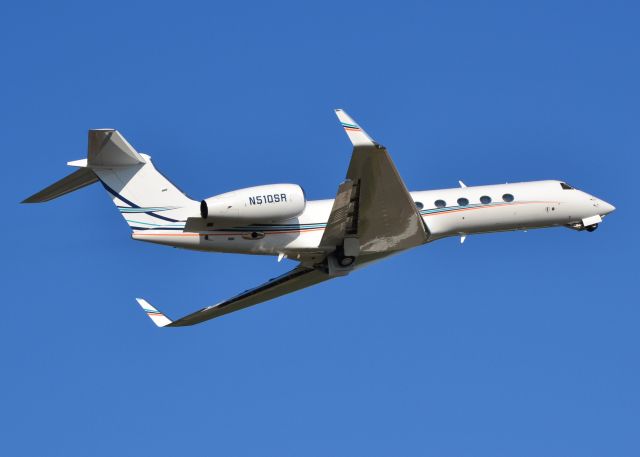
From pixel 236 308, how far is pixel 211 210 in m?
6.67

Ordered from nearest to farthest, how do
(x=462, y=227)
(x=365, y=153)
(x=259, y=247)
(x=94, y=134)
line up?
(x=365, y=153)
(x=94, y=134)
(x=259, y=247)
(x=462, y=227)

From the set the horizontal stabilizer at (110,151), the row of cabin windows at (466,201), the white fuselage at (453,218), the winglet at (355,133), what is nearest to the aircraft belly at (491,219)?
the white fuselage at (453,218)

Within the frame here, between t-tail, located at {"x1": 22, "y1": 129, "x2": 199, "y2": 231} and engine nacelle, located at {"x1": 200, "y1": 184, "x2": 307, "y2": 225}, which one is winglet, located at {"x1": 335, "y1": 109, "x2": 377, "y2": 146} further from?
t-tail, located at {"x1": 22, "y1": 129, "x2": 199, "y2": 231}

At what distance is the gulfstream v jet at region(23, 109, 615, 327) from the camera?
1104 inches

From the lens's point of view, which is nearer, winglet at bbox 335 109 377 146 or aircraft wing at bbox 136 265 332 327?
winglet at bbox 335 109 377 146

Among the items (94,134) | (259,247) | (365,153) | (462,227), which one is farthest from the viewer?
(462,227)

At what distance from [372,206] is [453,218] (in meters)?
4.23

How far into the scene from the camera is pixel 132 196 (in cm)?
2952

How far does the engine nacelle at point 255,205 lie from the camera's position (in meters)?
28.1

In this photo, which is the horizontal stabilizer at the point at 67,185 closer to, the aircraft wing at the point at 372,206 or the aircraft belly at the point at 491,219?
the aircraft wing at the point at 372,206

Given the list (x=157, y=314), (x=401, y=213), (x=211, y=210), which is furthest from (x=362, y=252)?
(x=157, y=314)

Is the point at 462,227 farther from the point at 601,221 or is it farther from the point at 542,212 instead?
the point at 601,221

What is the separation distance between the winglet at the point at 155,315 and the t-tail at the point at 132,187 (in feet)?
18.1

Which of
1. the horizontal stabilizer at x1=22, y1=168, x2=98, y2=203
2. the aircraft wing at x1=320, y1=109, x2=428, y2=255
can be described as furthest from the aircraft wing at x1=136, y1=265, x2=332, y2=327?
the horizontal stabilizer at x1=22, y1=168, x2=98, y2=203
